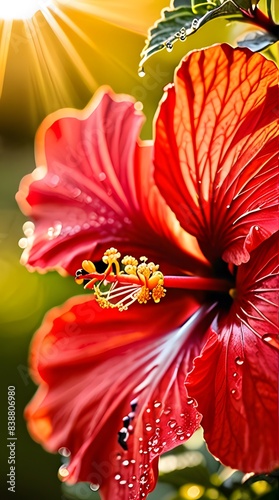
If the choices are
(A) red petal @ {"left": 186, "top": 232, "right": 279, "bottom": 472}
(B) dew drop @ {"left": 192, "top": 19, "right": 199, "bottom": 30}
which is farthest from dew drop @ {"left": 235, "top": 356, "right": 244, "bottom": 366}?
(B) dew drop @ {"left": 192, "top": 19, "right": 199, "bottom": 30}

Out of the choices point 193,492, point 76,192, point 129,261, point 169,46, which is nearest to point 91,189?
point 76,192

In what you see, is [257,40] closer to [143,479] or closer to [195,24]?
[195,24]

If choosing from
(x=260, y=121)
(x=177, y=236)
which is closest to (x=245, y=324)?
(x=177, y=236)

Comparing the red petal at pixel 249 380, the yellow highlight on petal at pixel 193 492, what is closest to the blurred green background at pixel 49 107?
the yellow highlight on petal at pixel 193 492

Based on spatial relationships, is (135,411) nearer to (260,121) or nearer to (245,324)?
(245,324)

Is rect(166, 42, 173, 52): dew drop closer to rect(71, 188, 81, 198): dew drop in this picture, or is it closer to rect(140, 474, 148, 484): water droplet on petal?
rect(71, 188, 81, 198): dew drop

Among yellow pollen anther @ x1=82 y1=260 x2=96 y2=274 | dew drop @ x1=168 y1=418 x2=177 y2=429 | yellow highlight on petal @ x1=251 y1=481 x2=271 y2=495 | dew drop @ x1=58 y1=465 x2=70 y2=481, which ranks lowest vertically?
yellow highlight on petal @ x1=251 y1=481 x2=271 y2=495

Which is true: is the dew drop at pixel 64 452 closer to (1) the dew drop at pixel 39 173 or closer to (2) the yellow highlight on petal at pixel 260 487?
(2) the yellow highlight on petal at pixel 260 487
